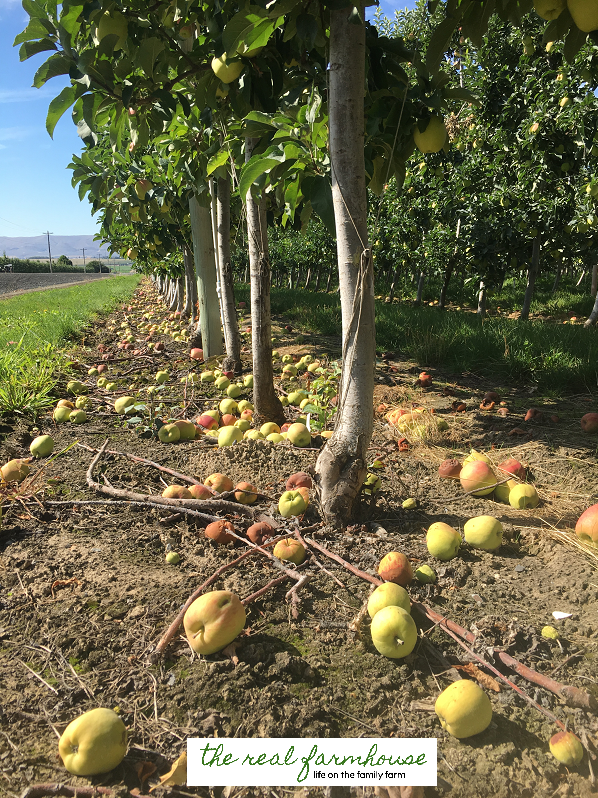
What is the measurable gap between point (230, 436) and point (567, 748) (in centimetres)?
247

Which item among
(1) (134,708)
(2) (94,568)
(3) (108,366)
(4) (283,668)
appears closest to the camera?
(1) (134,708)

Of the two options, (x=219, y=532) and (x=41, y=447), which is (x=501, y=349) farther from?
(x=41, y=447)

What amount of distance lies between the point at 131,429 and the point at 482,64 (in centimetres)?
935

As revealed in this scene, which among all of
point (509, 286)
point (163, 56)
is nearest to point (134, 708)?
point (163, 56)

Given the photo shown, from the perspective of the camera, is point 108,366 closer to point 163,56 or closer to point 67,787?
point 163,56

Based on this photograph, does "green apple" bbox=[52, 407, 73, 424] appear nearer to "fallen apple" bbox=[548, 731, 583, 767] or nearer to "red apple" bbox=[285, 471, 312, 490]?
"red apple" bbox=[285, 471, 312, 490]

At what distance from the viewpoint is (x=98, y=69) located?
2074 mm

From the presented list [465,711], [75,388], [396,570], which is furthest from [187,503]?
[75,388]

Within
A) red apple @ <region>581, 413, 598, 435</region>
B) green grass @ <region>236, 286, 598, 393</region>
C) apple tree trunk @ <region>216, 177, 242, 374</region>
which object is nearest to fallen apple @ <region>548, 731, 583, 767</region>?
red apple @ <region>581, 413, 598, 435</region>

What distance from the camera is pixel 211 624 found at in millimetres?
1504

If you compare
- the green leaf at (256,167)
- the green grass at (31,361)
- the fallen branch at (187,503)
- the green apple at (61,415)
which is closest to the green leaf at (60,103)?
the green leaf at (256,167)

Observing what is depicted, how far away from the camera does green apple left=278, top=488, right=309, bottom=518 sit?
221cm

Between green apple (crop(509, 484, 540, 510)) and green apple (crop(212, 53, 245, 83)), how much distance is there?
8.08ft

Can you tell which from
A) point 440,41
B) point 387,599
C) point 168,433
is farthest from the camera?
point 168,433
